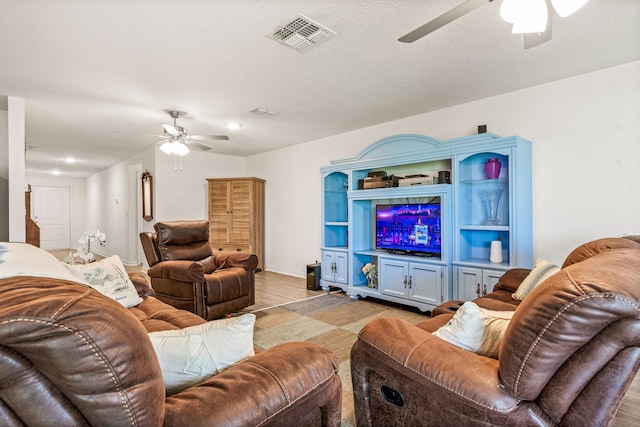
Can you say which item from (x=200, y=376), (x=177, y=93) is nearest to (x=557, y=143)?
(x=200, y=376)

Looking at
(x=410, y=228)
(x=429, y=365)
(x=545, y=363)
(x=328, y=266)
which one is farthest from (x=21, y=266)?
(x=328, y=266)

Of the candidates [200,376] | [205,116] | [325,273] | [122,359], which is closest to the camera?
[122,359]

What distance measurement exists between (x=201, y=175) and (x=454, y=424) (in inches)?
251

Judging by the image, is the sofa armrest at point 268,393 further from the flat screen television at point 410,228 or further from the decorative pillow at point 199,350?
the flat screen television at point 410,228

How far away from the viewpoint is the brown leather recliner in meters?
3.22

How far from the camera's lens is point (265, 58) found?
2.76 meters

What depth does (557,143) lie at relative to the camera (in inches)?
127

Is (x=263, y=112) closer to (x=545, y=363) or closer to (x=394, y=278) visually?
(x=394, y=278)

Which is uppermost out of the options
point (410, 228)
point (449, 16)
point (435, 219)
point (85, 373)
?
point (449, 16)

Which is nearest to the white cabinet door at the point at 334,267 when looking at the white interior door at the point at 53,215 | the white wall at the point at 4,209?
the white wall at the point at 4,209

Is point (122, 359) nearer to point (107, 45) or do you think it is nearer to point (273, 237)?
point (107, 45)

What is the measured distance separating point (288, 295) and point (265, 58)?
10.0 feet

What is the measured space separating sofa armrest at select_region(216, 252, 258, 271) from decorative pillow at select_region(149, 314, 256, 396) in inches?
99.6

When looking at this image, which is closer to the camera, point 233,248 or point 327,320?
point 327,320
